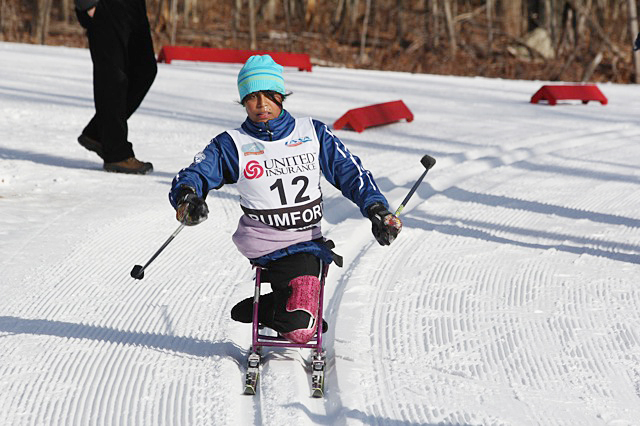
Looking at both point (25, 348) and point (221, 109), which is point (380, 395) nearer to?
point (25, 348)

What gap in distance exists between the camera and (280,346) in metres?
3.40

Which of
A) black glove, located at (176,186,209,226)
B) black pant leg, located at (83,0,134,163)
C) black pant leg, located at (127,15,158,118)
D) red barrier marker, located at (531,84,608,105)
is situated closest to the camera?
black glove, located at (176,186,209,226)

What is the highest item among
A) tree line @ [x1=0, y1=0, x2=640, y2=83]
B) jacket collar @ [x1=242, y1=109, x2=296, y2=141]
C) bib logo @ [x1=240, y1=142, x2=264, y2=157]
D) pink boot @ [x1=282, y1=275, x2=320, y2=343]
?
jacket collar @ [x1=242, y1=109, x2=296, y2=141]

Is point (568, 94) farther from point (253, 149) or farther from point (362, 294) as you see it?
point (253, 149)

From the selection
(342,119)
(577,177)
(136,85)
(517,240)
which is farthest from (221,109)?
(517,240)

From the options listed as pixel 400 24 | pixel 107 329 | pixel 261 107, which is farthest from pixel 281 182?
pixel 400 24

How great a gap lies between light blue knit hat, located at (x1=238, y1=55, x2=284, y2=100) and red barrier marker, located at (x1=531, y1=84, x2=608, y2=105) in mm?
9207

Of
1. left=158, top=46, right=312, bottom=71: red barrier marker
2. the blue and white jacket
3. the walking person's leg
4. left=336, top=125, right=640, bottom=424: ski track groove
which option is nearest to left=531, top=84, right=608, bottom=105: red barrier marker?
left=158, top=46, right=312, bottom=71: red barrier marker

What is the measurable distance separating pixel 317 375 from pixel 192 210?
77 centimetres

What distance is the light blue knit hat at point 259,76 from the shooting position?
3.25 meters

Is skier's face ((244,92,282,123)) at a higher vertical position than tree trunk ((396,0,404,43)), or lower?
higher

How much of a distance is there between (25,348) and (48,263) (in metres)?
1.21

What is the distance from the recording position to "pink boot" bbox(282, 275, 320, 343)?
335cm

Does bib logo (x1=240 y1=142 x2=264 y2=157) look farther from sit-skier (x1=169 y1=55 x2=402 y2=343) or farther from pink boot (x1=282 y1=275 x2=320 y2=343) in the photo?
pink boot (x1=282 y1=275 x2=320 y2=343)
